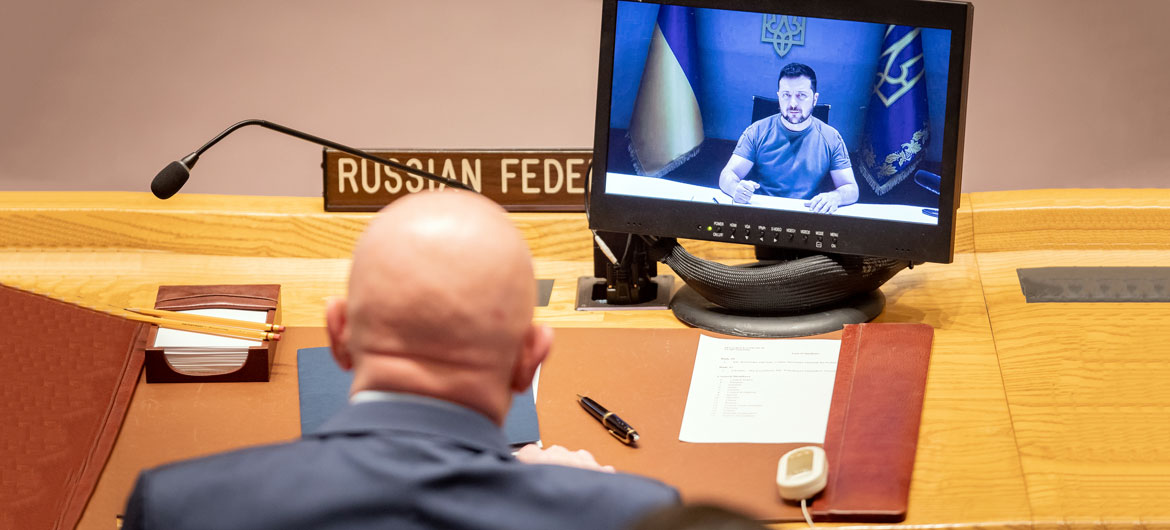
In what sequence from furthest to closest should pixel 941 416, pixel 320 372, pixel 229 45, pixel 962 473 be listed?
pixel 229 45 < pixel 320 372 < pixel 941 416 < pixel 962 473

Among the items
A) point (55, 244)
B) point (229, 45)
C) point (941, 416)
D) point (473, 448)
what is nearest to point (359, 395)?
point (473, 448)

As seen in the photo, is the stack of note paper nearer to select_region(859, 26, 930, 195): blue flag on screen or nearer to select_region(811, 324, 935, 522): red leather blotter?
select_region(811, 324, 935, 522): red leather blotter

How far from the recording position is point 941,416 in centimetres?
150

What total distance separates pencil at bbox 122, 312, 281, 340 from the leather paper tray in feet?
0.05

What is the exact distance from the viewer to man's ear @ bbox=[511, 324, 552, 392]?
0.90m

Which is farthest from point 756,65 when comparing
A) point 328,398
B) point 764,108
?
point 328,398

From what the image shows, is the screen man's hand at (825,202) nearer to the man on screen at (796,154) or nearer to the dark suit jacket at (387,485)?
the man on screen at (796,154)

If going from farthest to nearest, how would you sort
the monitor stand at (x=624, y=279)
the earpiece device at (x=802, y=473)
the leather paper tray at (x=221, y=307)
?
the monitor stand at (x=624, y=279) < the leather paper tray at (x=221, y=307) < the earpiece device at (x=802, y=473)

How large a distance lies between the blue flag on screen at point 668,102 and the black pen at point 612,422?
0.40 m

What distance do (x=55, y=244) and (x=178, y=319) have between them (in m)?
0.48

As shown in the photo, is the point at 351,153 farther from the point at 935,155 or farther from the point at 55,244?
the point at 935,155

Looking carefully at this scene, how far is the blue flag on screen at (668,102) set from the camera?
1.72m

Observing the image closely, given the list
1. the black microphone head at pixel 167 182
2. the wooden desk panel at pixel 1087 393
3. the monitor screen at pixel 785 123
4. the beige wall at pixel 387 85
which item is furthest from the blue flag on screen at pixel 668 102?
the beige wall at pixel 387 85

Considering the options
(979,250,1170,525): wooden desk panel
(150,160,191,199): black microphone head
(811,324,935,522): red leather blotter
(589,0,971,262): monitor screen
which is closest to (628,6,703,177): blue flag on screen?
(589,0,971,262): monitor screen
